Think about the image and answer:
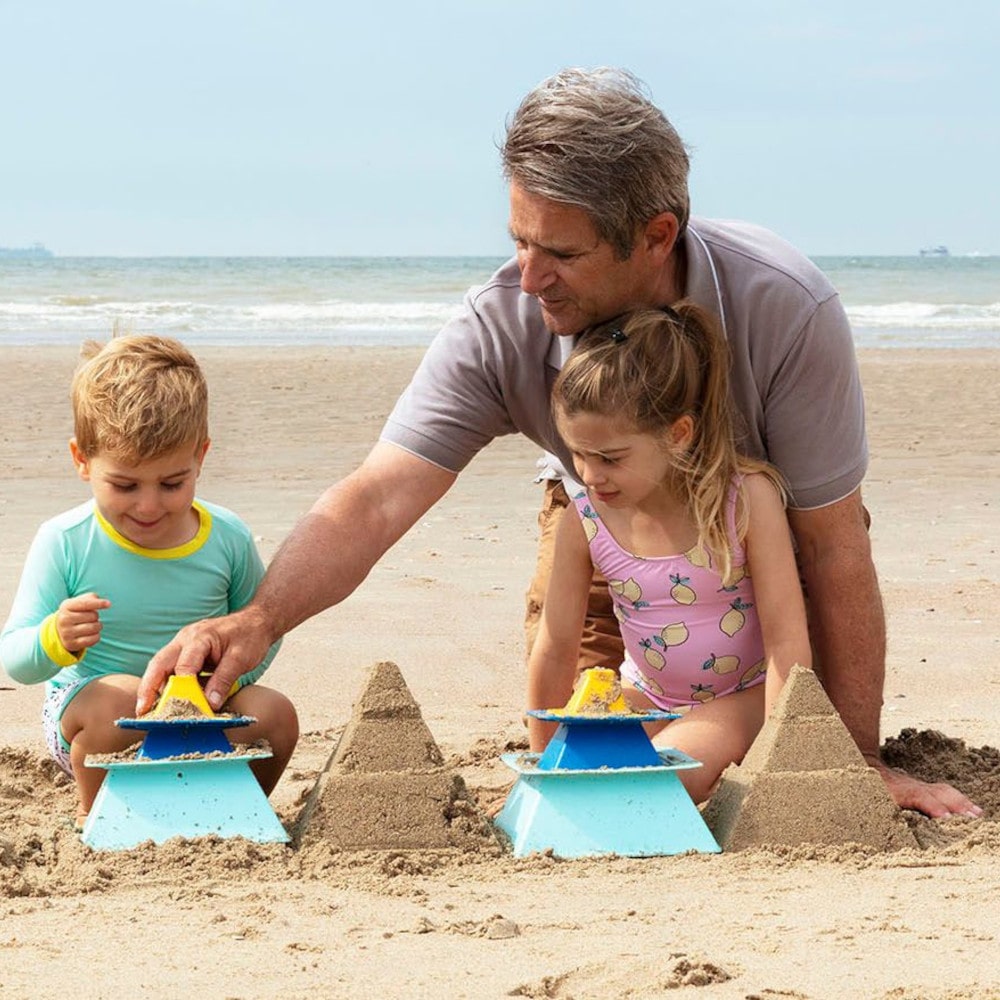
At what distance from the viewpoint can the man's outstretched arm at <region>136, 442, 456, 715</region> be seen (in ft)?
10.4

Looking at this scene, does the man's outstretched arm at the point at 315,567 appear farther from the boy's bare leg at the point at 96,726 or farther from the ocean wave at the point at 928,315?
the ocean wave at the point at 928,315

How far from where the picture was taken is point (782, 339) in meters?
3.61

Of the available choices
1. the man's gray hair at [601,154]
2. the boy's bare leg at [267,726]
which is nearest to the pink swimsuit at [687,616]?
the man's gray hair at [601,154]

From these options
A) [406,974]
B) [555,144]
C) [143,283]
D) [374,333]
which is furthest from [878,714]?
[143,283]

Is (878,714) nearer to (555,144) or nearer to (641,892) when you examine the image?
(641,892)

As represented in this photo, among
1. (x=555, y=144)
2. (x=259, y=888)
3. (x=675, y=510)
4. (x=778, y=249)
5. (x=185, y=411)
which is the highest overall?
(x=555, y=144)

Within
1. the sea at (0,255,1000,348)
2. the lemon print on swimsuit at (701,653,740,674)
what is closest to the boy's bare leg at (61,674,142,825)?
the lemon print on swimsuit at (701,653,740,674)

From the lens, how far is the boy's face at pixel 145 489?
10.8 feet

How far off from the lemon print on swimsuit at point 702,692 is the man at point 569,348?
0.96 feet

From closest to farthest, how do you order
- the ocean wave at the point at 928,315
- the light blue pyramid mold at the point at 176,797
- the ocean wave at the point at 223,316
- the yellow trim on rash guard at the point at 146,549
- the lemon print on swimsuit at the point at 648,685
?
the light blue pyramid mold at the point at 176,797, the yellow trim on rash guard at the point at 146,549, the lemon print on swimsuit at the point at 648,685, the ocean wave at the point at 223,316, the ocean wave at the point at 928,315

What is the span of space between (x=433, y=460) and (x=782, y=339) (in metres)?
0.85

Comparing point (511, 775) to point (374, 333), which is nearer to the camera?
point (511, 775)

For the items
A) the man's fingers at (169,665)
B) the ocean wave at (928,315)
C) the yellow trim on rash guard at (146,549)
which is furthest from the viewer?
the ocean wave at (928,315)

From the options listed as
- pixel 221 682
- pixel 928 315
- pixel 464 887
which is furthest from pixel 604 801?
pixel 928 315
